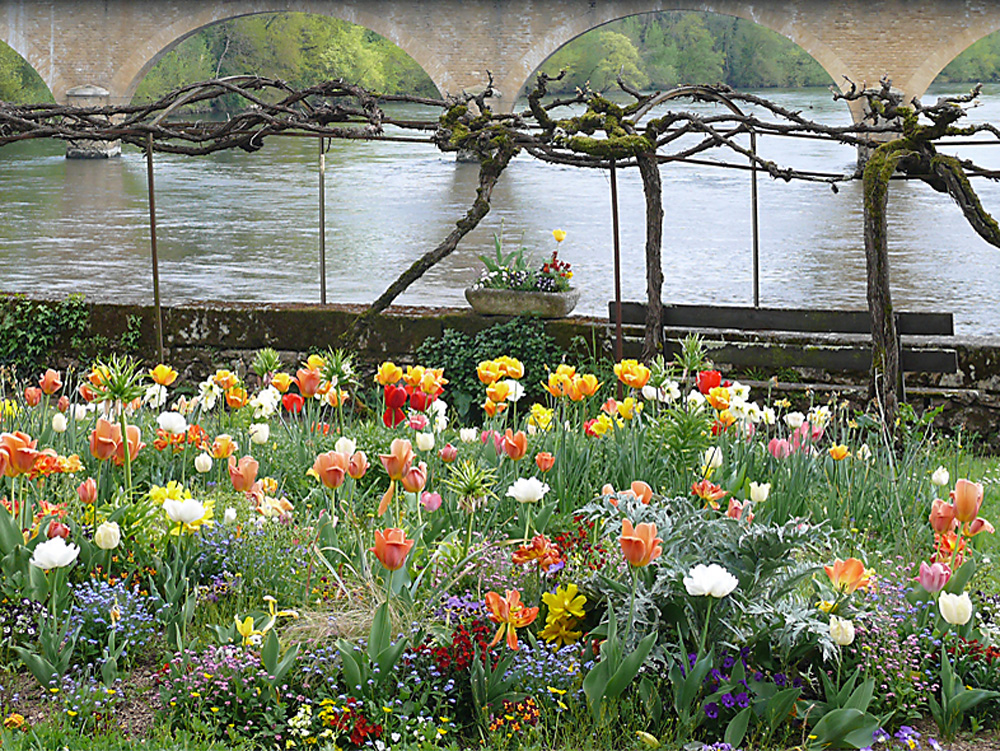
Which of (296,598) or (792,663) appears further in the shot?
(296,598)

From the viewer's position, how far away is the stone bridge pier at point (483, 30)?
83.0ft

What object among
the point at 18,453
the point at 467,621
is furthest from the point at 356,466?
the point at 18,453

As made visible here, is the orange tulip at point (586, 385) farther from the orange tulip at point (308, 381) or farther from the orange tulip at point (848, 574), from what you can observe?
the orange tulip at point (848, 574)

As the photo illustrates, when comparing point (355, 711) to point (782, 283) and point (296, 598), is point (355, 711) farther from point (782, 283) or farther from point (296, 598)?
point (782, 283)

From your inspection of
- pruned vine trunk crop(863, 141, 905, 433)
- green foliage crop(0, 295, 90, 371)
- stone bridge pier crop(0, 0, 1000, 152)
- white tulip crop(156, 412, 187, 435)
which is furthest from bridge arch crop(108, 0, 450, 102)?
white tulip crop(156, 412, 187, 435)

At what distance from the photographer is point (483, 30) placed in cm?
2758

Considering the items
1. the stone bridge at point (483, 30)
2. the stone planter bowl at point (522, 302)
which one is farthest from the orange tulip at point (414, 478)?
the stone bridge at point (483, 30)

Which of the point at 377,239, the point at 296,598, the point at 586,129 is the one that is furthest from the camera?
the point at 377,239

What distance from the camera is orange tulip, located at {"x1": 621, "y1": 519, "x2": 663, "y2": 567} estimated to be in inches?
82.1

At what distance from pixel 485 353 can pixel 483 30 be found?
22.7 m

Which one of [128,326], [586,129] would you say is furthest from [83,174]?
[586,129]

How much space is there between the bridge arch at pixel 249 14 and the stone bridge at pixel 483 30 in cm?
3

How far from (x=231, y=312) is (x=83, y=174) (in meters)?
20.9

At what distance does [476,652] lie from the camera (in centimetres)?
244
